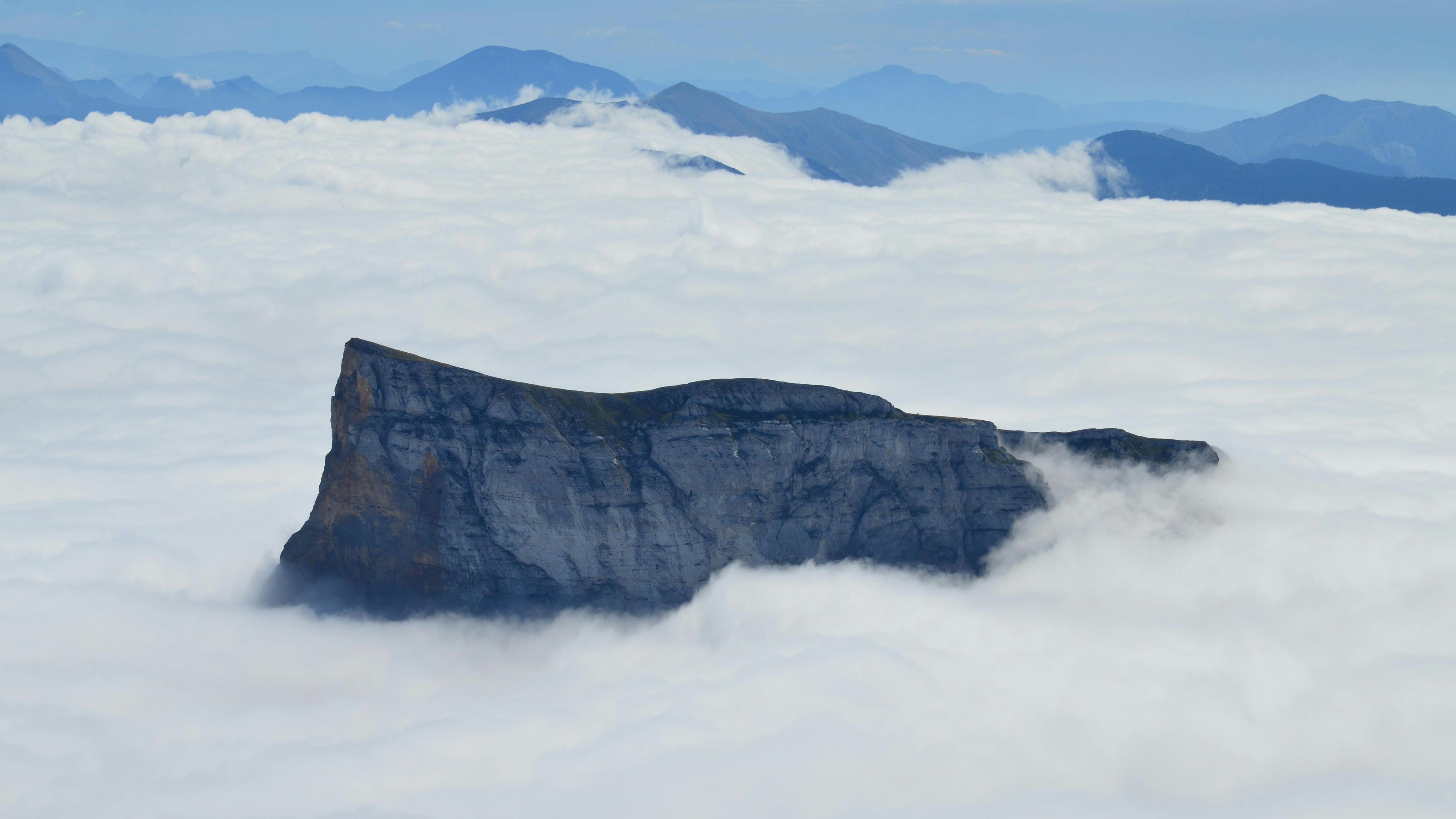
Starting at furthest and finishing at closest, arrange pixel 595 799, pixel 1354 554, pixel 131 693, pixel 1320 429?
pixel 1320 429
pixel 1354 554
pixel 131 693
pixel 595 799

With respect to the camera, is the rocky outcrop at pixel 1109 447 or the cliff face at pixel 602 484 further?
the rocky outcrop at pixel 1109 447

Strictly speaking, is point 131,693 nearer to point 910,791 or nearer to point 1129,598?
point 910,791

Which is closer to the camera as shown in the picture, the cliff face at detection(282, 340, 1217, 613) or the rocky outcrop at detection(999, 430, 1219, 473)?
the cliff face at detection(282, 340, 1217, 613)

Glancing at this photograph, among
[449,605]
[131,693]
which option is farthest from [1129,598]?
[131,693]

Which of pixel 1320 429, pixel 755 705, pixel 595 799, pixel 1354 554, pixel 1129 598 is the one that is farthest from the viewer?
pixel 1320 429

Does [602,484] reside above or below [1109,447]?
below

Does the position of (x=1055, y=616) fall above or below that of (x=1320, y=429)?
below

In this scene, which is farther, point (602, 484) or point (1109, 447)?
point (1109, 447)

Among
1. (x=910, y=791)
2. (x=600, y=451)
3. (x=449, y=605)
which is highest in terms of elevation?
(x=600, y=451)
